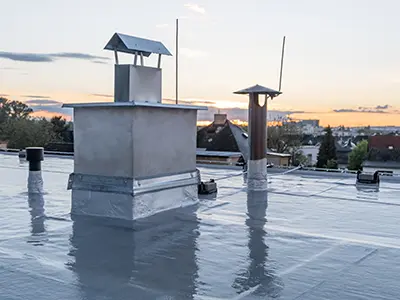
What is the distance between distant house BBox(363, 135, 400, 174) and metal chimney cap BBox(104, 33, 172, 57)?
39162 millimetres

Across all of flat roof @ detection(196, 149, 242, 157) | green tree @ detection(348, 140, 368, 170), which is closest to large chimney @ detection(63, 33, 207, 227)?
flat roof @ detection(196, 149, 242, 157)

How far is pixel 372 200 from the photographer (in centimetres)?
720

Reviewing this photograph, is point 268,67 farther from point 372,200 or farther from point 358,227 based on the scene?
point 358,227

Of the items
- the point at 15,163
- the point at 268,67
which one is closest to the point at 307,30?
the point at 268,67

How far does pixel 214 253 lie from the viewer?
403cm

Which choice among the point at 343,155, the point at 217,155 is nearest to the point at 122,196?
the point at 217,155

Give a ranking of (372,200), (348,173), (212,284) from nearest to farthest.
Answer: (212,284), (372,200), (348,173)

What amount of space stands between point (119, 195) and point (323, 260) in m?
2.71

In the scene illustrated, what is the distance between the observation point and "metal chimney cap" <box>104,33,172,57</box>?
227 inches

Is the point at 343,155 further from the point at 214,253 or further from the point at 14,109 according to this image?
the point at 214,253

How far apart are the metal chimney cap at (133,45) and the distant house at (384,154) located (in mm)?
39162

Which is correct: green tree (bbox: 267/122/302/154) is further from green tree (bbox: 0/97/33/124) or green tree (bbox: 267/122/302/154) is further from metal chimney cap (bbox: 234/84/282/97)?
metal chimney cap (bbox: 234/84/282/97)

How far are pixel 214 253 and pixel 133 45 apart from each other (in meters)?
3.11

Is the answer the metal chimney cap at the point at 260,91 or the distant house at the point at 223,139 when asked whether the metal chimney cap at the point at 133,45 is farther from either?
the distant house at the point at 223,139
